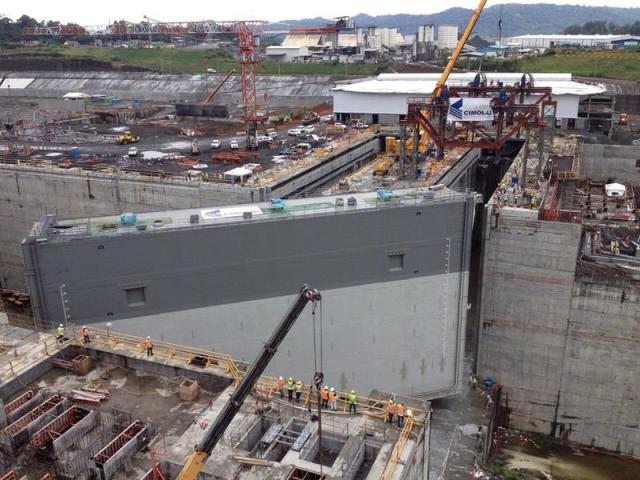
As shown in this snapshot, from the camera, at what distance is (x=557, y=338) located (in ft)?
101

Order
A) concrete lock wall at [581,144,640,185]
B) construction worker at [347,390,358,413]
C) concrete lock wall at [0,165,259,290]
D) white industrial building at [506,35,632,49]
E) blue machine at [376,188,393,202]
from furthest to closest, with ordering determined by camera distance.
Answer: white industrial building at [506,35,632,49] → concrete lock wall at [581,144,640,185] → concrete lock wall at [0,165,259,290] → blue machine at [376,188,393,202] → construction worker at [347,390,358,413]

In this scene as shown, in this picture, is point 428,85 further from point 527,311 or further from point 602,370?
point 602,370

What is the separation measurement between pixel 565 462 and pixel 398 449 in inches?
801

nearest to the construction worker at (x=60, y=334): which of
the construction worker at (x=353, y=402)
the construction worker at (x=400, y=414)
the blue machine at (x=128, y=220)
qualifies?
the blue machine at (x=128, y=220)

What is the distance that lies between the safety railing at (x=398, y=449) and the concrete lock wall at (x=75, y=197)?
2146 centimetres

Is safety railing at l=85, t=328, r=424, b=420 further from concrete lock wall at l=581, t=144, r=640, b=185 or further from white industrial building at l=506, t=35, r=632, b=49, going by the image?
Result: white industrial building at l=506, t=35, r=632, b=49

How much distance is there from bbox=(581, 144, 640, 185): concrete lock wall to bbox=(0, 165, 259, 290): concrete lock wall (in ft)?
110

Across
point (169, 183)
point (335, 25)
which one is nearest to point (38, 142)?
point (169, 183)

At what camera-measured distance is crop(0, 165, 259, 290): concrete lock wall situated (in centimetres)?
3619

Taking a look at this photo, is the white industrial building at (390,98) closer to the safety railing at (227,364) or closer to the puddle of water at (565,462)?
the puddle of water at (565,462)

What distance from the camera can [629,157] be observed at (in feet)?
167

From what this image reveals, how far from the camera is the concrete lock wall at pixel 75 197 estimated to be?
36188 millimetres

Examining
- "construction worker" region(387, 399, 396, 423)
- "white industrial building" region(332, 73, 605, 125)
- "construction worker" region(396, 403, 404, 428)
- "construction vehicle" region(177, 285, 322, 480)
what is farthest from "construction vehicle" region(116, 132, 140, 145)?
"construction worker" region(396, 403, 404, 428)

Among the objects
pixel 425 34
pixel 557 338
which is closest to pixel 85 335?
pixel 557 338
